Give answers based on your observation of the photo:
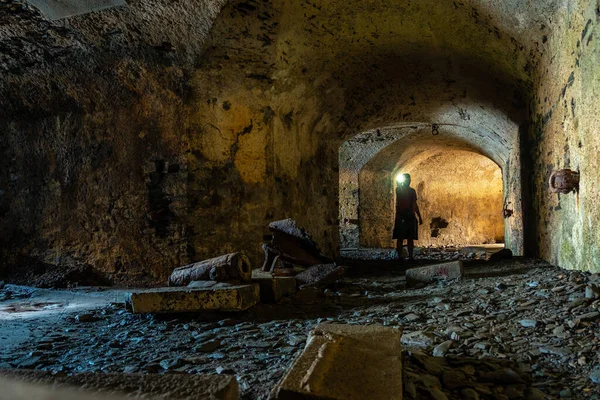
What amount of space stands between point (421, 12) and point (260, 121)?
6.80 feet

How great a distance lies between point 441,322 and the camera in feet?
8.58

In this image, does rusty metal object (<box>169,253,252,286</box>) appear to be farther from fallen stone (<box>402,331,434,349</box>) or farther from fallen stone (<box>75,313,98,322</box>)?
fallen stone (<box>402,331,434,349</box>)

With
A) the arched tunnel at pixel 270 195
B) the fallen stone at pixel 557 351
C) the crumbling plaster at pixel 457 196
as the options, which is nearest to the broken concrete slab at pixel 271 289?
the arched tunnel at pixel 270 195

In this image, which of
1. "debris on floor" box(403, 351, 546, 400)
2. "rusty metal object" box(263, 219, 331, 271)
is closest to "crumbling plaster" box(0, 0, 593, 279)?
"rusty metal object" box(263, 219, 331, 271)

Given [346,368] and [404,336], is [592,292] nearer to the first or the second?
[404,336]

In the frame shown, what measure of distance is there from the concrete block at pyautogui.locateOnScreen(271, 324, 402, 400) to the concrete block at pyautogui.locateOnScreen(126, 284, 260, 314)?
1125 mm

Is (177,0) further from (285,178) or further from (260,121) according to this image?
(285,178)

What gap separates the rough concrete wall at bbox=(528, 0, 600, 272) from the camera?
307cm

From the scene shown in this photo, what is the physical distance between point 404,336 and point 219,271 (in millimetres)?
1637

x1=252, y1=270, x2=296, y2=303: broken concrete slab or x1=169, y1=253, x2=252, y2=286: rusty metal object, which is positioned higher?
x1=169, y1=253, x2=252, y2=286: rusty metal object

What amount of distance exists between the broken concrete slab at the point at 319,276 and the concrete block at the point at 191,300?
1.09 meters

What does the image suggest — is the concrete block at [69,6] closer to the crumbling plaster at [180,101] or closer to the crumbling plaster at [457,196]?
the crumbling plaster at [180,101]

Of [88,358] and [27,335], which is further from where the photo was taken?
[27,335]

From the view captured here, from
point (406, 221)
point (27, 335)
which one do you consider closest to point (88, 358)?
point (27, 335)
